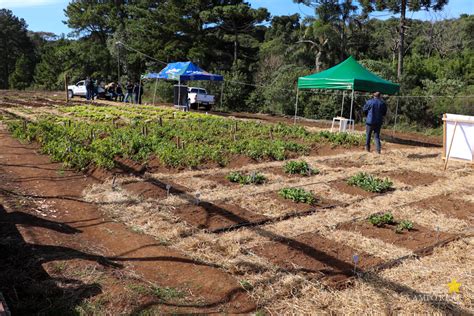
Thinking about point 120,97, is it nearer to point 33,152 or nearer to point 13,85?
point 33,152

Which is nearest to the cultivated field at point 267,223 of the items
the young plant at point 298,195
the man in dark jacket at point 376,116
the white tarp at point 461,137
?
the young plant at point 298,195

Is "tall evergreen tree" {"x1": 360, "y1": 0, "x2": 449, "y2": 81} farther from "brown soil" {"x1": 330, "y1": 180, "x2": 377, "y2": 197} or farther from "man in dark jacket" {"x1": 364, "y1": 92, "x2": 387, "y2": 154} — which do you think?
"brown soil" {"x1": 330, "y1": 180, "x2": 377, "y2": 197}

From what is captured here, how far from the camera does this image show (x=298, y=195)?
706cm

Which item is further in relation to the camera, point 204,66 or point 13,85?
point 13,85

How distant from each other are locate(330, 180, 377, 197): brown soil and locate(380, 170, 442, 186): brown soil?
4.50 ft

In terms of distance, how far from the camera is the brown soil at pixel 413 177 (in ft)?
29.0

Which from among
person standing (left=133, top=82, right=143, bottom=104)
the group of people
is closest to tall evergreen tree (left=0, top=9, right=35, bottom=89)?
the group of people

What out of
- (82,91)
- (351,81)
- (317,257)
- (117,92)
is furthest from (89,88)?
(317,257)

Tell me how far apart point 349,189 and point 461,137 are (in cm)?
427

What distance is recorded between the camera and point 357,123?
889 inches

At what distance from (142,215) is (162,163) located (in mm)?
3082

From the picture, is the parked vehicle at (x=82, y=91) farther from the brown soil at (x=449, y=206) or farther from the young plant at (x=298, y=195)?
the brown soil at (x=449, y=206)

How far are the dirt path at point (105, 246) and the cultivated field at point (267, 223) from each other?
0.08 ft

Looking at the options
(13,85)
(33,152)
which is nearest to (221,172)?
(33,152)
